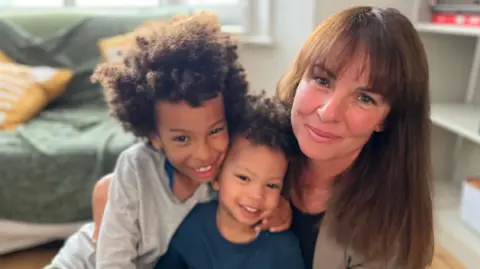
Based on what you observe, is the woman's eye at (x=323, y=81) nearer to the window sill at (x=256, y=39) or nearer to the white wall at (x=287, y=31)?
the white wall at (x=287, y=31)

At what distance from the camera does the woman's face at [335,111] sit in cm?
90

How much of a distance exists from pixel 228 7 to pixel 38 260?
156cm

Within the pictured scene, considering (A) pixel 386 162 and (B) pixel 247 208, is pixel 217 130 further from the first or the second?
(A) pixel 386 162

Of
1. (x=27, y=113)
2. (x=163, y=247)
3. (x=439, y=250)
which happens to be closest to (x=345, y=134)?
(x=163, y=247)

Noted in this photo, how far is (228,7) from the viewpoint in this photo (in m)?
2.67

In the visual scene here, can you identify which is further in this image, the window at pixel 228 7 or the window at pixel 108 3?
the window at pixel 108 3

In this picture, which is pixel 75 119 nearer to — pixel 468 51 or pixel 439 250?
pixel 439 250

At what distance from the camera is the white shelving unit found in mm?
1872

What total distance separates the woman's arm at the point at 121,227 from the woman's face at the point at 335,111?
0.36 m

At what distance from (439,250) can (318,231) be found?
0.99 meters

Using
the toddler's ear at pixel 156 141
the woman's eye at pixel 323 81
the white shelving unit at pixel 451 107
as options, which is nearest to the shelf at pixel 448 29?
the white shelving unit at pixel 451 107

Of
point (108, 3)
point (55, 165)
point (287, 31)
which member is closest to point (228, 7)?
point (287, 31)

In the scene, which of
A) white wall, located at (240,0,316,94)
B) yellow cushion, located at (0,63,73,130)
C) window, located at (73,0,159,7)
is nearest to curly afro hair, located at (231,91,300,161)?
white wall, located at (240,0,316,94)

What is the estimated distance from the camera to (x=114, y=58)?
216cm
